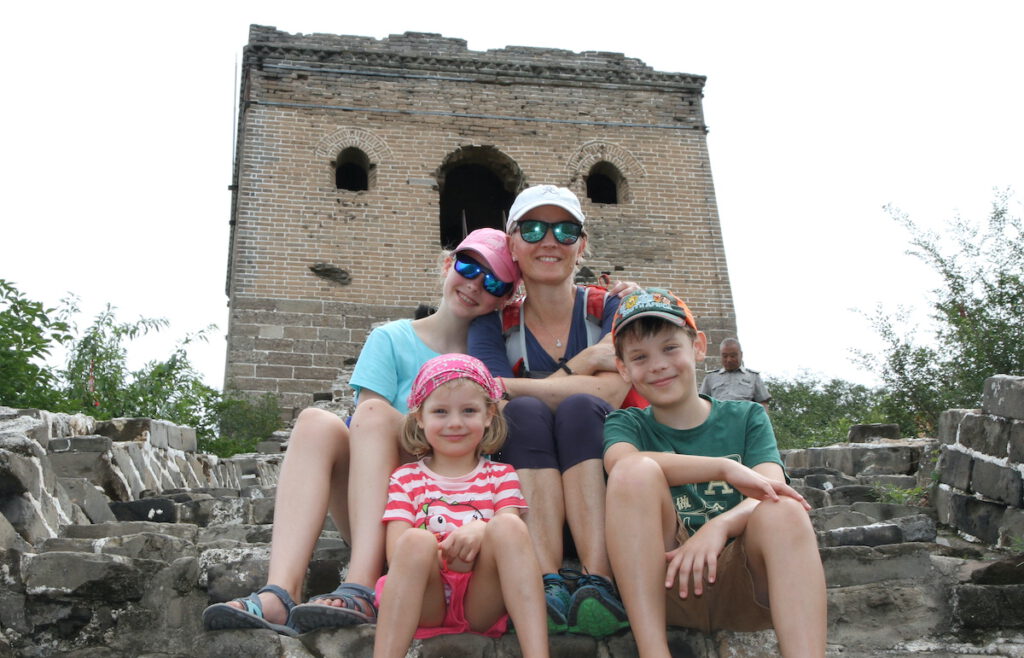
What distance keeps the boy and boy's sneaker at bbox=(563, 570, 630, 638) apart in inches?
3.8

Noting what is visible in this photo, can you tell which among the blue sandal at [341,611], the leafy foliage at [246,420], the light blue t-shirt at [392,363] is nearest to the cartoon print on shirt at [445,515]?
the blue sandal at [341,611]

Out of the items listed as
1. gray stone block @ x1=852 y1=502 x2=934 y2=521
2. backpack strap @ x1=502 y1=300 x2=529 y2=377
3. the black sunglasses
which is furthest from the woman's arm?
gray stone block @ x1=852 y1=502 x2=934 y2=521

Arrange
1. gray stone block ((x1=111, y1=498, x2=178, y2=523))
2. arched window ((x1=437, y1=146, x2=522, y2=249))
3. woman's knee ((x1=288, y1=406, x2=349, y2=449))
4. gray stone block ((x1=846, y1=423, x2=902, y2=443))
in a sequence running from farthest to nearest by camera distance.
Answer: arched window ((x1=437, y1=146, x2=522, y2=249)) < gray stone block ((x1=846, y1=423, x2=902, y2=443)) < gray stone block ((x1=111, y1=498, x2=178, y2=523)) < woman's knee ((x1=288, y1=406, x2=349, y2=449))

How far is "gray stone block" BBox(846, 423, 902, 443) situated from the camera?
29.5 feet

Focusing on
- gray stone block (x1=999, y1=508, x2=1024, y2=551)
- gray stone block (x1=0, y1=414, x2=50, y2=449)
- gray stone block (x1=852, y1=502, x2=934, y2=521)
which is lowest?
gray stone block (x1=999, y1=508, x2=1024, y2=551)

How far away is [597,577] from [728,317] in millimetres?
11906

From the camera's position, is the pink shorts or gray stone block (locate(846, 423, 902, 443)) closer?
the pink shorts

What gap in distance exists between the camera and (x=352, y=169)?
1540 centimetres

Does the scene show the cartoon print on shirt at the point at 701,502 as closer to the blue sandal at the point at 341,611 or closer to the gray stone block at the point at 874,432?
the blue sandal at the point at 341,611

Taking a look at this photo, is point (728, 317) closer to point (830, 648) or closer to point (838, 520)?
point (838, 520)

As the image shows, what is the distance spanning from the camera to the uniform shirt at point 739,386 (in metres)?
8.27

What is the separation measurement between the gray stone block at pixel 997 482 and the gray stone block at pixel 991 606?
103cm

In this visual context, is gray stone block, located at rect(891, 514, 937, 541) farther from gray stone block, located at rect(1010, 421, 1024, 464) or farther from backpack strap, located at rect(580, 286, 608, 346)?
backpack strap, located at rect(580, 286, 608, 346)

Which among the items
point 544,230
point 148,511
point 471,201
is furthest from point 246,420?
point 544,230
